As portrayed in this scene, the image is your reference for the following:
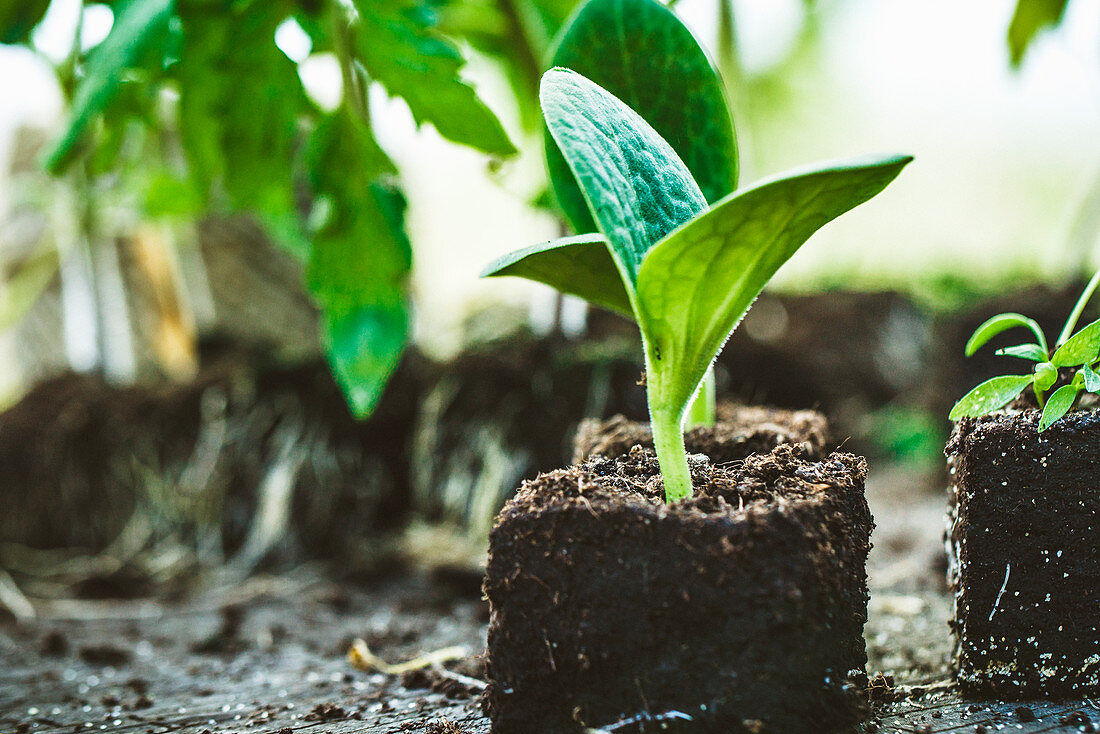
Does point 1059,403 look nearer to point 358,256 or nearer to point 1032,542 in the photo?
point 1032,542

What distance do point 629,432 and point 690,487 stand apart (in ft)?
0.81

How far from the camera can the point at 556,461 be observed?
5.30ft

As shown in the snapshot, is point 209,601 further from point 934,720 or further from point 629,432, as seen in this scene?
point 934,720

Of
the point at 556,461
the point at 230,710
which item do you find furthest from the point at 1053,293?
the point at 230,710

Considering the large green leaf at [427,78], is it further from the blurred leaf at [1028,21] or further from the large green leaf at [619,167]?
the blurred leaf at [1028,21]

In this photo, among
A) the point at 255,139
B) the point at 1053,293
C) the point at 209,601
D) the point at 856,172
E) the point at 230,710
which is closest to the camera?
the point at 856,172

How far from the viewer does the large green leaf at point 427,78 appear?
96 centimetres

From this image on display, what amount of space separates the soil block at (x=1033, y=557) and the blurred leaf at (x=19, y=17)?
123cm

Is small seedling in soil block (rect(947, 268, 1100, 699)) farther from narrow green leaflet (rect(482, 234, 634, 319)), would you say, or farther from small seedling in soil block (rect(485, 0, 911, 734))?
narrow green leaflet (rect(482, 234, 634, 319))

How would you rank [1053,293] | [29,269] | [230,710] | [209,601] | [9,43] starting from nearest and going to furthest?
[230,710]
[9,43]
[209,601]
[1053,293]
[29,269]

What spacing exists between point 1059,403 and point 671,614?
1.22 feet

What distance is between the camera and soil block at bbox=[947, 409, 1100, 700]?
0.62 metres

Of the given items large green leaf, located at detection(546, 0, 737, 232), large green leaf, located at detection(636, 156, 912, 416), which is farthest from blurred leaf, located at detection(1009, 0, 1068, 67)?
large green leaf, located at detection(636, 156, 912, 416)

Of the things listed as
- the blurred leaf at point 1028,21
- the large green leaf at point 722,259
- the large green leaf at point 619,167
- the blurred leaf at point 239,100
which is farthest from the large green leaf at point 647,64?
the blurred leaf at point 1028,21
